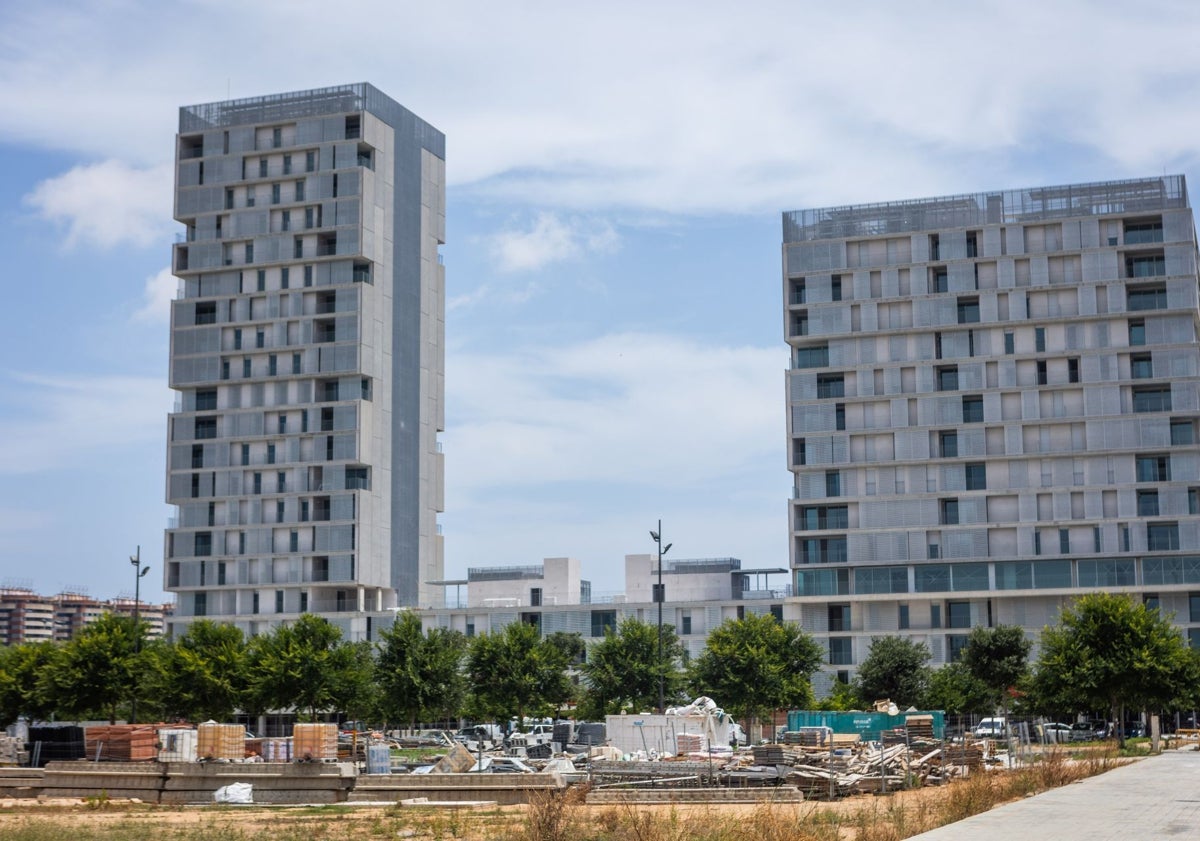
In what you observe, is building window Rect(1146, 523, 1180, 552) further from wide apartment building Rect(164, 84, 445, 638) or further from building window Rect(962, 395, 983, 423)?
wide apartment building Rect(164, 84, 445, 638)

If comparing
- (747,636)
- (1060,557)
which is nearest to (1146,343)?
(1060,557)

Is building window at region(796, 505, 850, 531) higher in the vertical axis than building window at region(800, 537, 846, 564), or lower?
higher

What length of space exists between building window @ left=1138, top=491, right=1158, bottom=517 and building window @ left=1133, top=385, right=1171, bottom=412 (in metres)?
5.95

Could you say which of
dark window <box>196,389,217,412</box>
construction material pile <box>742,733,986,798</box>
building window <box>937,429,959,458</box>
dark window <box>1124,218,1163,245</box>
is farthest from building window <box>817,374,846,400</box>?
construction material pile <box>742,733,986,798</box>

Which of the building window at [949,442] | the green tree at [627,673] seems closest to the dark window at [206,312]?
the green tree at [627,673]

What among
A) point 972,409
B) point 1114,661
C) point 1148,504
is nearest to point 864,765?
point 1114,661

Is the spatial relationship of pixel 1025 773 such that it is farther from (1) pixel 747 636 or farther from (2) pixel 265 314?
(2) pixel 265 314

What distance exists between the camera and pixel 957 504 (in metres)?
109

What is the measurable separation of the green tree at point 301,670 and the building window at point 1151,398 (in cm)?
5833

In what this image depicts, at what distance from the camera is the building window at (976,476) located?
109 m

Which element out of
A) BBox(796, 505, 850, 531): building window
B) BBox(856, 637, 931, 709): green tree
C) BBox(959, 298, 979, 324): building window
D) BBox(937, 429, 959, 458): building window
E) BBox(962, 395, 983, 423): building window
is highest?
BBox(959, 298, 979, 324): building window

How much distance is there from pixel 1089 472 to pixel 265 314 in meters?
66.5

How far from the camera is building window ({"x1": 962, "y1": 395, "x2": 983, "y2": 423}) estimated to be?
361ft

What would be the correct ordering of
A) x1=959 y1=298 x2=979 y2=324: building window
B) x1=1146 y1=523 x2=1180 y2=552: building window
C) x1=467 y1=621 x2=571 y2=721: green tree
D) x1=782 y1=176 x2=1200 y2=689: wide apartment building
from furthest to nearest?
A: x1=959 y1=298 x2=979 y2=324: building window < x1=782 y1=176 x2=1200 y2=689: wide apartment building < x1=1146 y1=523 x2=1180 y2=552: building window < x1=467 y1=621 x2=571 y2=721: green tree
